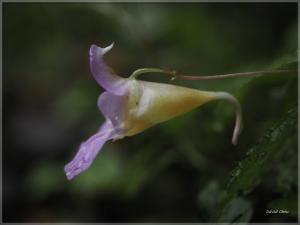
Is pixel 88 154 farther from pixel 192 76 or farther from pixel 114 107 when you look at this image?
pixel 192 76

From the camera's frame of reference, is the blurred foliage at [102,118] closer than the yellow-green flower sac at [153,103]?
No

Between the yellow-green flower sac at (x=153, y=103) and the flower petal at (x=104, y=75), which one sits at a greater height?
the flower petal at (x=104, y=75)

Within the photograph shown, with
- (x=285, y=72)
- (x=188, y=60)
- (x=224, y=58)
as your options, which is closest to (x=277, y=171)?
(x=285, y=72)

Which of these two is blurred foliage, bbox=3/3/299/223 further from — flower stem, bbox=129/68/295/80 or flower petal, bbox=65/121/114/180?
flower petal, bbox=65/121/114/180

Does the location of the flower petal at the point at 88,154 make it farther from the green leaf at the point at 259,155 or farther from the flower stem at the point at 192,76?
the green leaf at the point at 259,155

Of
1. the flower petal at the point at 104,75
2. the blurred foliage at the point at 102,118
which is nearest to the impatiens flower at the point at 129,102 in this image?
the flower petal at the point at 104,75

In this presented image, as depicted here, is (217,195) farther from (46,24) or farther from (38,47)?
(38,47)
